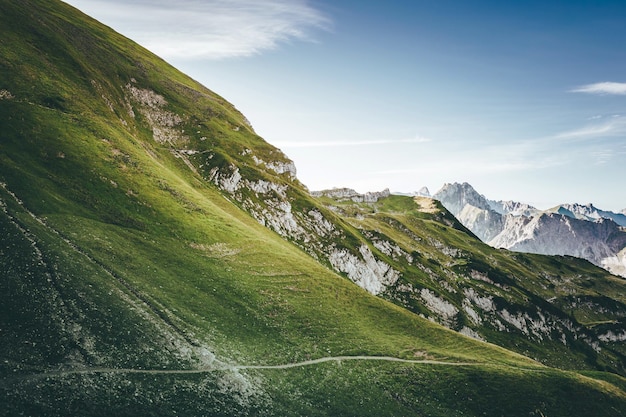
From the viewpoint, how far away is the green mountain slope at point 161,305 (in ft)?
157

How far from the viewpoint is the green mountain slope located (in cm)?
4781

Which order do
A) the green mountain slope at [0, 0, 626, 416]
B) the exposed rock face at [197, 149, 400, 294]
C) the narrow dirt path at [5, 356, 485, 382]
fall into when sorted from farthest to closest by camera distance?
the exposed rock face at [197, 149, 400, 294] < the green mountain slope at [0, 0, 626, 416] < the narrow dirt path at [5, 356, 485, 382]

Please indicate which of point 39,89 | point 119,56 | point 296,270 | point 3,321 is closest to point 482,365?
point 296,270

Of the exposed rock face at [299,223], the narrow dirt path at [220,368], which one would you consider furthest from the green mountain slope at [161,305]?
the exposed rock face at [299,223]

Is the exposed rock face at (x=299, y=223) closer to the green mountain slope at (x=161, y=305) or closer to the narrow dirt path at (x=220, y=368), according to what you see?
the green mountain slope at (x=161, y=305)

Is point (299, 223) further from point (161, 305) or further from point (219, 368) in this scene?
Answer: point (219, 368)

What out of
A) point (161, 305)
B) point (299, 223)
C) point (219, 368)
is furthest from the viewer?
point (299, 223)

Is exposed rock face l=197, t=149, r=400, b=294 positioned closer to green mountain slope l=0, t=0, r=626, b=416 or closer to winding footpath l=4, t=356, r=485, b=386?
green mountain slope l=0, t=0, r=626, b=416

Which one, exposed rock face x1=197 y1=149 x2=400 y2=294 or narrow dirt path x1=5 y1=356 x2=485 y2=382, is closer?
narrow dirt path x1=5 y1=356 x2=485 y2=382

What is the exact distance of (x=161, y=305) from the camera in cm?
6319

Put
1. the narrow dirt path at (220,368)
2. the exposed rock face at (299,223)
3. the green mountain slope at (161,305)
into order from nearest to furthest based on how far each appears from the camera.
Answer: the narrow dirt path at (220,368) < the green mountain slope at (161,305) < the exposed rock face at (299,223)

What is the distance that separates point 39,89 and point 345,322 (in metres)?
100

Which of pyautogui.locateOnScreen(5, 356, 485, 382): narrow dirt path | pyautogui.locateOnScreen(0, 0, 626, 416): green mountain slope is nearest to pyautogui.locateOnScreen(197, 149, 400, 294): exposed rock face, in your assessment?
pyautogui.locateOnScreen(0, 0, 626, 416): green mountain slope

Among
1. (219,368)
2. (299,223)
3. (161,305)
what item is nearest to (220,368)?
(219,368)
